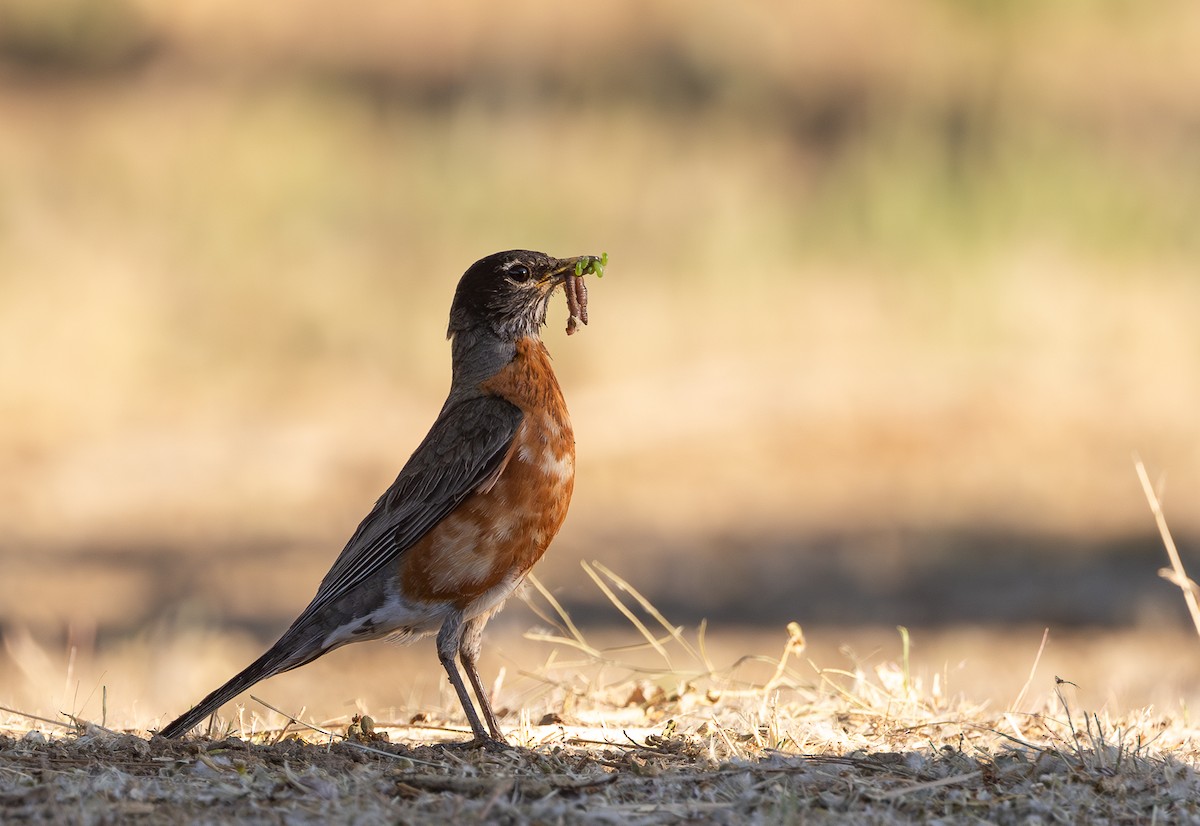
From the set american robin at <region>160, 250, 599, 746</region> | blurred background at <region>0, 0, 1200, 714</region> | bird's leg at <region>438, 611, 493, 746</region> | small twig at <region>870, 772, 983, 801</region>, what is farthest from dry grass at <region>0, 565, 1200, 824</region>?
blurred background at <region>0, 0, 1200, 714</region>

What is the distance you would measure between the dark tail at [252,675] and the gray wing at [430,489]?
98 mm

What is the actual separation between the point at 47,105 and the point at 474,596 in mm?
15255

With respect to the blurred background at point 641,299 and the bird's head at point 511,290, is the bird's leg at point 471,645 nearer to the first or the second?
the bird's head at point 511,290

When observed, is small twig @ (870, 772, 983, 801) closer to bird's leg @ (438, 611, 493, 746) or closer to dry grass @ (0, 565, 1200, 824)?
dry grass @ (0, 565, 1200, 824)

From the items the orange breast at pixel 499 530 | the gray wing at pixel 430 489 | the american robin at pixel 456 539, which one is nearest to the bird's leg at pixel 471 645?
the american robin at pixel 456 539

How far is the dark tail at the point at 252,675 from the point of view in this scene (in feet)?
15.8

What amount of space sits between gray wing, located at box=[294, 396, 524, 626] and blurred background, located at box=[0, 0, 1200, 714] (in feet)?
4.31

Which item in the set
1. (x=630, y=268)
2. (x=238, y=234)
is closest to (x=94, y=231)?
(x=238, y=234)

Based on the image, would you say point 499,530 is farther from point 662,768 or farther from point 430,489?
A: point 662,768

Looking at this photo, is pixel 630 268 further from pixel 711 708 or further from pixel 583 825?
pixel 583 825

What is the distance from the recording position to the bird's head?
589cm

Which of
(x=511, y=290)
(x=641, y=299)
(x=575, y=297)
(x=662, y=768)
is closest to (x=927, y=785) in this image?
(x=662, y=768)

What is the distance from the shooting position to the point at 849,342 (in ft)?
48.2

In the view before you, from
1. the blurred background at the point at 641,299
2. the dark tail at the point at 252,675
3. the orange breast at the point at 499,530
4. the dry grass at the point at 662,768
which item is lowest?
the dry grass at the point at 662,768
